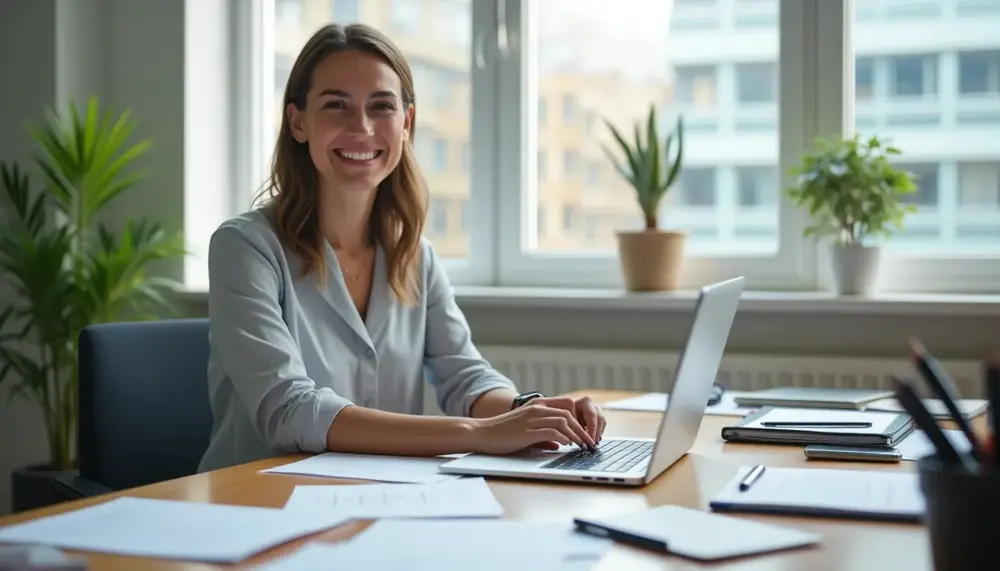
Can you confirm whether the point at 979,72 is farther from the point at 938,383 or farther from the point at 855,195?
the point at 938,383

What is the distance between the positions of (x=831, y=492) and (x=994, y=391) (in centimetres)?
53

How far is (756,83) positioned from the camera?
3004 millimetres

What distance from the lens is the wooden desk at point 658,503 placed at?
37.4 inches

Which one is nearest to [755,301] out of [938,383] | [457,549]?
[457,549]

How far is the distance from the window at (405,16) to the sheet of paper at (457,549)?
8.28 feet

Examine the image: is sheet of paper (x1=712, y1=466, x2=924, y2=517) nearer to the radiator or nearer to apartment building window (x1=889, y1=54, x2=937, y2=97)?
the radiator

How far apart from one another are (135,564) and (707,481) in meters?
0.67

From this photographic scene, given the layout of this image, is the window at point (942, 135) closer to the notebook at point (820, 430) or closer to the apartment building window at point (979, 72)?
the apartment building window at point (979, 72)

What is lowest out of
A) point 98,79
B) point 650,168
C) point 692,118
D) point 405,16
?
point 650,168

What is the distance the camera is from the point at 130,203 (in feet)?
11.1

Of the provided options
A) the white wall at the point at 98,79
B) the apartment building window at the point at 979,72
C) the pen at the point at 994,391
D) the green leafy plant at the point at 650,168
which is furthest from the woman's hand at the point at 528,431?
the white wall at the point at 98,79

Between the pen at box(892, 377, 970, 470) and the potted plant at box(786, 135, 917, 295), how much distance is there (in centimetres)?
199

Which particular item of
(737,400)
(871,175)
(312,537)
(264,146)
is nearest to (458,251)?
(264,146)

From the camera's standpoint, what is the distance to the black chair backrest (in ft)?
6.02
